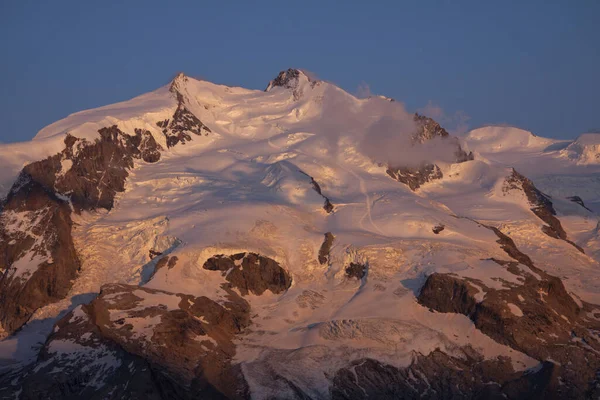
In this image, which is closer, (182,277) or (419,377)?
(419,377)

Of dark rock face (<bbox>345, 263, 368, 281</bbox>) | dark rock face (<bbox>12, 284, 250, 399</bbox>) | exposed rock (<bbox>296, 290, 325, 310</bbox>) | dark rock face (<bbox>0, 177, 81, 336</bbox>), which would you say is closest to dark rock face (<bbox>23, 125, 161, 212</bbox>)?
dark rock face (<bbox>0, 177, 81, 336</bbox>)

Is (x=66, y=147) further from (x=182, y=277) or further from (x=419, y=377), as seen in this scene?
(x=419, y=377)

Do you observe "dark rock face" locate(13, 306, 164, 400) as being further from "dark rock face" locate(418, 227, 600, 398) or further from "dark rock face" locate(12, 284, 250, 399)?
"dark rock face" locate(418, 227, 600, 398)

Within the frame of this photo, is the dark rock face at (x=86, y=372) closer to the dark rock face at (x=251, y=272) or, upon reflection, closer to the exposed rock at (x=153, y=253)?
the dark rock face at (x=251, y=272)

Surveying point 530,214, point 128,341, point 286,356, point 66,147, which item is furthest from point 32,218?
point 530,214

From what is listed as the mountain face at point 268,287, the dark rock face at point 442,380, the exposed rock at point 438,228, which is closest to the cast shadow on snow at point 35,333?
the mountain face at point 268,287
